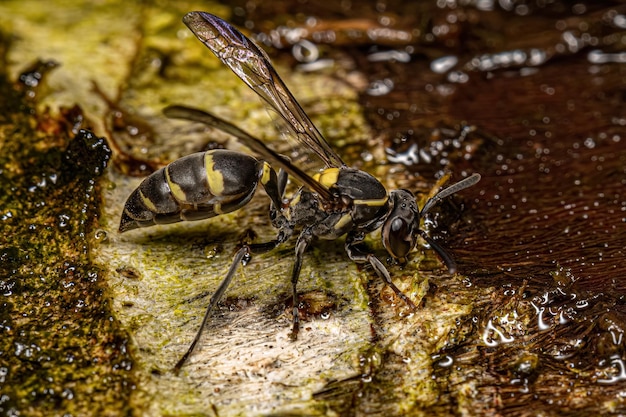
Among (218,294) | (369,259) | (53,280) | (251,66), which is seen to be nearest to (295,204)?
(369,259)

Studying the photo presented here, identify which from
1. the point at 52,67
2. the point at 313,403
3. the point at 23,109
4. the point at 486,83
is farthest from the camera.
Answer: the point at 486,83

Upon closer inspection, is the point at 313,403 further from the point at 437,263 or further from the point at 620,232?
the point at 620,232

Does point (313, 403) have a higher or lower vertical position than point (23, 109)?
lower

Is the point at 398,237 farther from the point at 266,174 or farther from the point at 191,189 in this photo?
the point at 191,189

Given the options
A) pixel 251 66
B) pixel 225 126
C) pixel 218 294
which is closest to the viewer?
pixel 225 126

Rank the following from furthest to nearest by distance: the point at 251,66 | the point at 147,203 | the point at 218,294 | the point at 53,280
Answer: the point at 251,66 → the point at 147,203 → the point at 53,280 → the point at 218,294

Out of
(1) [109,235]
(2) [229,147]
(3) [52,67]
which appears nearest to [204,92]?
(2) [229,147]

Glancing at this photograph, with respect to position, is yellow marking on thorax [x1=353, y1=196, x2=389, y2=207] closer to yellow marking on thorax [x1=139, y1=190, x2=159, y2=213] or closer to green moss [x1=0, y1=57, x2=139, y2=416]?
yellow marking on thorax [x1=139, y1=190, x2=159, y2=213]
